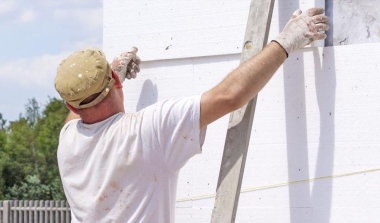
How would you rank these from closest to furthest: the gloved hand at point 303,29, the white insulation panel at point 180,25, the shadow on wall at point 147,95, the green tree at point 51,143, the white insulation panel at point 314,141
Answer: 1. the gloved hand at point 303,29
2. the white insulation panel at point 314,141
3. the white insulation panel at point 180,25
4. the shadow on wall at point 147,95
5. the green tree at point 51,143

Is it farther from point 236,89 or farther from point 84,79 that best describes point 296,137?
point 84,79

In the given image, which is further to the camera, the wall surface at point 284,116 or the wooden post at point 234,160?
the wall surface at point 284,116

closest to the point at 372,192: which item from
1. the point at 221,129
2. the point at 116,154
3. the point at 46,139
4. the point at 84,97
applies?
the point at 221,129

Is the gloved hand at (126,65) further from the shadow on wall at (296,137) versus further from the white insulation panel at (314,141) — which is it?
the shadow on wall at (296,137)

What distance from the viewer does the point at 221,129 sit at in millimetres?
3270

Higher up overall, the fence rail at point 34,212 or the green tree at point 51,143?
the green tree at point 51,143

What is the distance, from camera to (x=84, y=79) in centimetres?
242

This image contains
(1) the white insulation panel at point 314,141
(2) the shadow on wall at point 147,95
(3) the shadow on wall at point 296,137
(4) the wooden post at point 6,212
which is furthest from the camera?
(4) the wooden post at point 6,212

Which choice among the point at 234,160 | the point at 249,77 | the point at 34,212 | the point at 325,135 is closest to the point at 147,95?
the point at 234,160

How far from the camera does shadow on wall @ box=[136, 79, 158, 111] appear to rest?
11.8ft

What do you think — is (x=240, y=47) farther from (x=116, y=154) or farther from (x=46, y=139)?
(x=46, y=139)

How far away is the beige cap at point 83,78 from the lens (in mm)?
2424

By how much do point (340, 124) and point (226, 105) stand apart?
875 mm

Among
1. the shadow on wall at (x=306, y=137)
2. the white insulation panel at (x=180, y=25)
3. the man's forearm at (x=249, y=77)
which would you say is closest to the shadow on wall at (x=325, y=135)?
the shadow on wall at (x=306, y=137)
